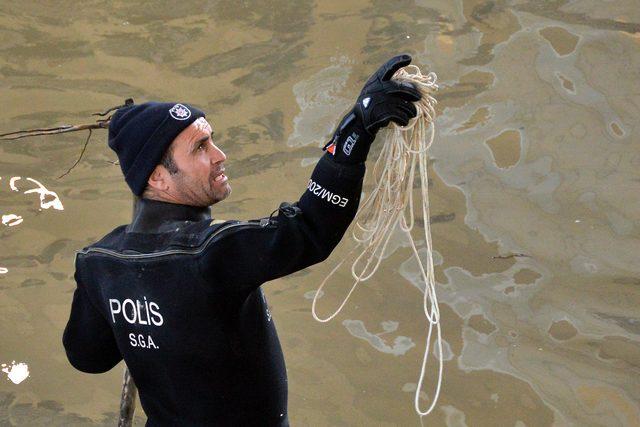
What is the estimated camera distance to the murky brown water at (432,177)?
3533 millimetres

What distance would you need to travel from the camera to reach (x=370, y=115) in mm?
1622

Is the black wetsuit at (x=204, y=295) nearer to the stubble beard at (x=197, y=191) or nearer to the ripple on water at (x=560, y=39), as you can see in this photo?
the stubble beard at (x=197, y=191)

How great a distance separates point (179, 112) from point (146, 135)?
0.26 feet

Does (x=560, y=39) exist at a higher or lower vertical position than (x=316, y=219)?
lower

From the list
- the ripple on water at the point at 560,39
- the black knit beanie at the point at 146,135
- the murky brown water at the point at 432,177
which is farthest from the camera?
the ripple on water at the point at 560,39

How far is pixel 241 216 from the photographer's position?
4141 mm

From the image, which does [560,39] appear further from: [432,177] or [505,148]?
[432,177]

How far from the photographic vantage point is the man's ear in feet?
6.05

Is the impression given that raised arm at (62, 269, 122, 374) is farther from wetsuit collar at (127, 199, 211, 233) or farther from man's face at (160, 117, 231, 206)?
man's face at (160, 117, 231, 206)

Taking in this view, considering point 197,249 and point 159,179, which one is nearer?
point 197,249

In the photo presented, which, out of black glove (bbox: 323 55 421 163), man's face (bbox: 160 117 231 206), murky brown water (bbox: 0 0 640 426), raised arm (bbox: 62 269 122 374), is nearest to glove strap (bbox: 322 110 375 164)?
black glove (bbox: 323 55 421 163)

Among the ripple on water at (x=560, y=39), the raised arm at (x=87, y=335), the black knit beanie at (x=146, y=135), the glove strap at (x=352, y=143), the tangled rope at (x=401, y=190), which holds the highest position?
the glove strap at (x=352, y=143)

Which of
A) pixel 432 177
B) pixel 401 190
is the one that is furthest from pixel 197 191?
pixel 432 177

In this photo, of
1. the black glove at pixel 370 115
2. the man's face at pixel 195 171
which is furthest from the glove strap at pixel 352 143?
the man's face at pixel 195 171
